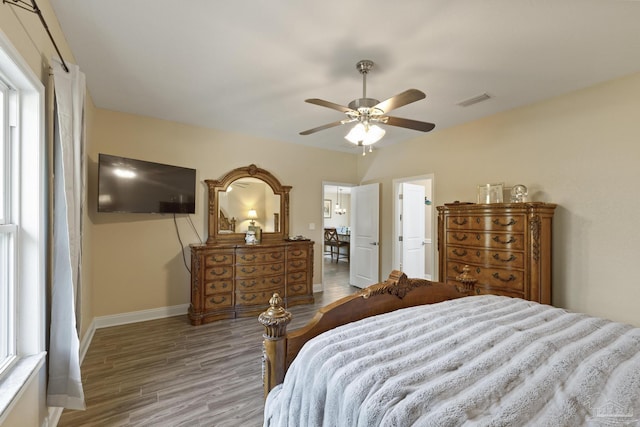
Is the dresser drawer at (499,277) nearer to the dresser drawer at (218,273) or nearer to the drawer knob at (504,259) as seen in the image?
the drawer knob at (504,259)

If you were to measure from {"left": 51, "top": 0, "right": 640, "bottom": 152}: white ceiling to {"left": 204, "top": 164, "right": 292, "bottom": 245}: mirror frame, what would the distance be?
115cm

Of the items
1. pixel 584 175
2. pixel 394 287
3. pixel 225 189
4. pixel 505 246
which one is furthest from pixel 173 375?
pixel 584 175

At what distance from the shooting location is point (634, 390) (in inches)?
38.7

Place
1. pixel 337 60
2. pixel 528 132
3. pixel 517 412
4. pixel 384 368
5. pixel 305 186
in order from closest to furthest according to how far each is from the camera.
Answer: pixel 517 412, pixel 384 368, pixel 337 60, pixel 528 132, pixel 305 186

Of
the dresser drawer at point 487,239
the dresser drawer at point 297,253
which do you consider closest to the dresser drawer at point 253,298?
the dresser drawer at point 297,253

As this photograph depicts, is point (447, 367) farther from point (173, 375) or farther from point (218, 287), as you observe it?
point (218, 287)

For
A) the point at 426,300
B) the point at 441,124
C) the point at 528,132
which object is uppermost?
the point at 441,124

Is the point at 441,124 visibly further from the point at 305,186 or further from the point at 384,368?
the point at 384,368

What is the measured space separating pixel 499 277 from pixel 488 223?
0.60 meters

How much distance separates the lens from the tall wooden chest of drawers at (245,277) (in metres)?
3.59

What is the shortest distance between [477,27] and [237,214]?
11.7 ft

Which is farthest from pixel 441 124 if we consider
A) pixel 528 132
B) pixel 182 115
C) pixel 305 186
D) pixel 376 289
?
pixel 182 115

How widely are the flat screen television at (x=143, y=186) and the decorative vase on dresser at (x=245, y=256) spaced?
0.38m

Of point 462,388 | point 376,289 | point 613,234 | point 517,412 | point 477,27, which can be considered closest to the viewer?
point 517,412
